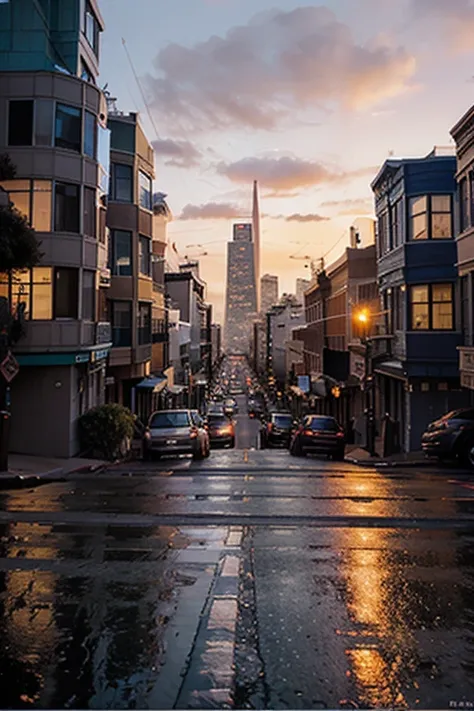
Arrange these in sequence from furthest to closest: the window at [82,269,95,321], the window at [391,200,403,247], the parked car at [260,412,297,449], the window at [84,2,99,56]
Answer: the parked car at [260,412,297,449], the window at [391,200,403,247], the window at [84,2,99,56], the window at [82,269,95,321]

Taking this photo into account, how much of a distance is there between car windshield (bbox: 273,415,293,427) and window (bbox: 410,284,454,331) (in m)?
14.6

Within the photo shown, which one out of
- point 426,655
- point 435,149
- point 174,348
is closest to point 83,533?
point 426,655

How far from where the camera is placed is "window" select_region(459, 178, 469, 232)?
78.7ft

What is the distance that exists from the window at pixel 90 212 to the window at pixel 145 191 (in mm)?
9298

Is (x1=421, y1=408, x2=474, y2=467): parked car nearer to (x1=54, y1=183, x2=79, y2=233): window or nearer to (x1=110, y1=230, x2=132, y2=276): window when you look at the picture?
(x1=54, y1=183, x2=79, y2=233): window

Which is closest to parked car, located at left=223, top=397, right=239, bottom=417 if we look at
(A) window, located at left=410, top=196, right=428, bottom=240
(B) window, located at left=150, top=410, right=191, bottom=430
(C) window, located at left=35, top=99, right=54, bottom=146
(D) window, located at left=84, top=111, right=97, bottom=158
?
(A) window, located at left=410, top=196, right=428, bottom=240

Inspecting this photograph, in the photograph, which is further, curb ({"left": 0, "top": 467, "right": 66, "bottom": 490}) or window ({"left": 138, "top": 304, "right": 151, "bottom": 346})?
window ({"left": 138, "top": 304, "right": 151, "bottom": 346})

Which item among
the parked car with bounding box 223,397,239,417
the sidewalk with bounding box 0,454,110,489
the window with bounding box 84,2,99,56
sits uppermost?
the window with bounding box 84,2,99,56

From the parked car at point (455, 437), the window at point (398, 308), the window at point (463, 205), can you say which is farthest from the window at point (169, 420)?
the window at point (463, 205)

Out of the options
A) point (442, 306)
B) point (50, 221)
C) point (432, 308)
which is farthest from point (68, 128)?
point (442, 306)

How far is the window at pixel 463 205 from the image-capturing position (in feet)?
78.7

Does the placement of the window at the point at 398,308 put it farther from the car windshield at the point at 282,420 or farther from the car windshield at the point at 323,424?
the car windshield at the point at 282,420

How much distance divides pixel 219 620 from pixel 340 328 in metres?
46.2

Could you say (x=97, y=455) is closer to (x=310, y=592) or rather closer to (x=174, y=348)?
(x=310, y=592)
